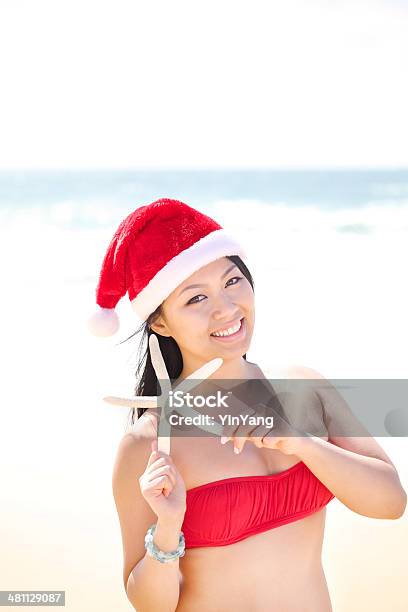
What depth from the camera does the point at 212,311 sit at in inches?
79.5

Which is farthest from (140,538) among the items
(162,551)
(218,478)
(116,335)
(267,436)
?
(116,335)

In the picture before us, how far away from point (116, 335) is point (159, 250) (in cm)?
400

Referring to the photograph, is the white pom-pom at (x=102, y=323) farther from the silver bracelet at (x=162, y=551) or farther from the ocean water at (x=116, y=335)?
the silver bracelet at (x=162, y=551)

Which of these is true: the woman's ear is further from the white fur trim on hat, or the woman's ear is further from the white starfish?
the white starfish

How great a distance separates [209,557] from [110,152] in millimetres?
16377

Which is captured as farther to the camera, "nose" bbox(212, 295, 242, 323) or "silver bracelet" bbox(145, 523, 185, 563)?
"nose" bbox(212, 295, 242, 323)

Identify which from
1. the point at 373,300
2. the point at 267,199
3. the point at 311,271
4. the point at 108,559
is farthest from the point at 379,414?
the point at 267,199

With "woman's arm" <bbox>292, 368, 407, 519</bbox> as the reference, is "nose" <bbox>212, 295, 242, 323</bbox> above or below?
above

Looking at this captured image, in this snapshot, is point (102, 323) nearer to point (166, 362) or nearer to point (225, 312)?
point (166, 362)

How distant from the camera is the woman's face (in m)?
2.02

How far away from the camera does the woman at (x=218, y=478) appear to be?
198 cm

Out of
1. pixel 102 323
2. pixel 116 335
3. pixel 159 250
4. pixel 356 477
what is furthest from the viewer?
pixel 116 335

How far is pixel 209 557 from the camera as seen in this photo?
203 cm

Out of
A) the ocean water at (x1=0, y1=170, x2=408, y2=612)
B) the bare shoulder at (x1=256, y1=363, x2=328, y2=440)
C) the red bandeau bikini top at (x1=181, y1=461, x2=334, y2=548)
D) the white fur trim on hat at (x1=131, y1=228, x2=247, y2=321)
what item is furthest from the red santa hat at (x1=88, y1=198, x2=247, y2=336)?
the red bandeau bikini top at (x1=181, y1=461, x2=334, y2=548)
